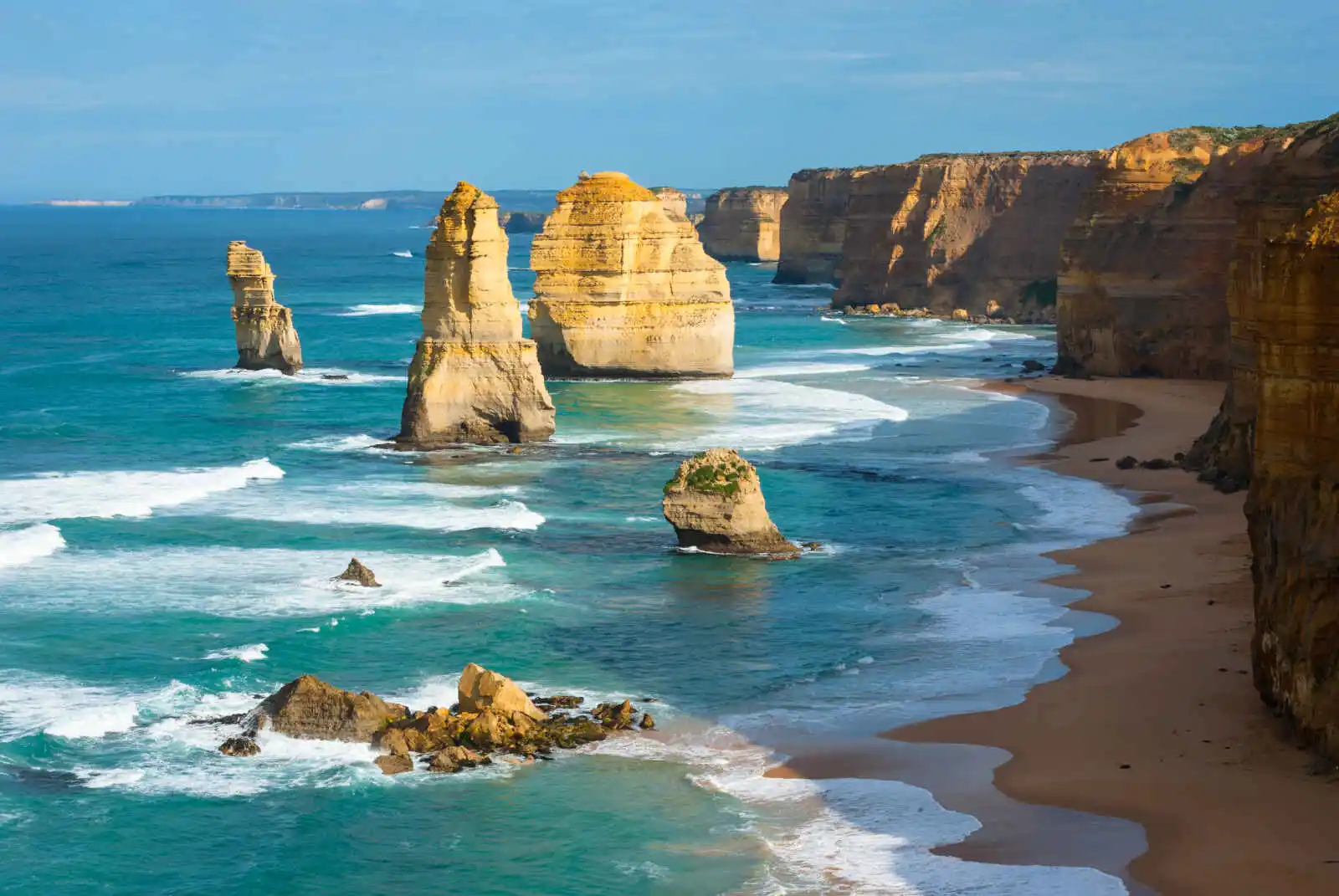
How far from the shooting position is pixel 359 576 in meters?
29.2

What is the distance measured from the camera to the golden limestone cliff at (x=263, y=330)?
2360 inches

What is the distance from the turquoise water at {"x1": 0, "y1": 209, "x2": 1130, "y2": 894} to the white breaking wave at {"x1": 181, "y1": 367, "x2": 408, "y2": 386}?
403 cm

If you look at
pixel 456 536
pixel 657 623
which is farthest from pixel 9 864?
pixel 456 536

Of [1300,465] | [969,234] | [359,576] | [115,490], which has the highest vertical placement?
[969,234]

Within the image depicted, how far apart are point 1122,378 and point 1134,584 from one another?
3259 cm

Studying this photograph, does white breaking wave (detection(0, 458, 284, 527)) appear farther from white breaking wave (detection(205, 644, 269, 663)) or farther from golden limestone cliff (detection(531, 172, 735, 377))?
golden limestone cliff (detection(531, 172, 735, 377))

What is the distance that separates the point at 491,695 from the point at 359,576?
8.62 m

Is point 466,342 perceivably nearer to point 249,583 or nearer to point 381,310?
point 249,583

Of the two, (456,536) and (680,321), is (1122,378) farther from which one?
(456,536)

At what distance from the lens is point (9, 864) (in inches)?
690

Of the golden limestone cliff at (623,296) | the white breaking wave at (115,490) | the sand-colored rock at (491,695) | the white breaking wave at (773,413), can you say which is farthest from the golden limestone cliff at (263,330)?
the sand-colored rock at (491,695)

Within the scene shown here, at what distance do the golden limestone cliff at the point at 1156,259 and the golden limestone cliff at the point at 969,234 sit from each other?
2825cm

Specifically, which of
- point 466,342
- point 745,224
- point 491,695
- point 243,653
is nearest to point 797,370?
point 466,342

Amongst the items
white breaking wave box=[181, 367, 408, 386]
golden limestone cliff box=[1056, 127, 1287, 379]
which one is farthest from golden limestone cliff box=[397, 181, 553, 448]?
golden limestone cliff box=[1056, 127, 1287, 379]
